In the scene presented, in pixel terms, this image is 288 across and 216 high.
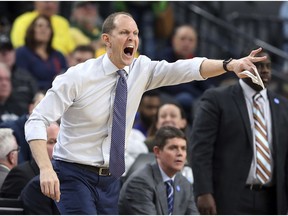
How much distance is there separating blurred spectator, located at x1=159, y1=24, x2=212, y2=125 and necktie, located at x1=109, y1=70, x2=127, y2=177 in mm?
5589

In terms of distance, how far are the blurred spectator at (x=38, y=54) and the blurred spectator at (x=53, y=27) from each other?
1.20ft

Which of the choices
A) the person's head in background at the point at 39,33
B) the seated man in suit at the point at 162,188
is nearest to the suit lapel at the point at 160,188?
the seated man in suit at the point at 162,188

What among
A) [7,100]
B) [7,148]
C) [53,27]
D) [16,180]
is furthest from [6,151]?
[53,27]

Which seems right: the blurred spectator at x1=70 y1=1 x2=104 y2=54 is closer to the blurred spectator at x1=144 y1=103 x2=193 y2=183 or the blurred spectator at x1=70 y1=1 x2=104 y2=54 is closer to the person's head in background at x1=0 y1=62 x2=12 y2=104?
the person's head in background at x1=0 y1=62 x2=12 y2=104

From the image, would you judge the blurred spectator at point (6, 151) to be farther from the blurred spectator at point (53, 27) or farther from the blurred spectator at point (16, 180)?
the blurred spectator at point (53, 27)

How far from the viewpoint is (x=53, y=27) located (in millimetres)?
12008

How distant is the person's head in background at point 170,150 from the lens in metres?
7.64

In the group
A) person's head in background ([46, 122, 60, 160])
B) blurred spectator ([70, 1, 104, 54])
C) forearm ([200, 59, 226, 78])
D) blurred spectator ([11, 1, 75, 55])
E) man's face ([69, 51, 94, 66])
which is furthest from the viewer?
blurred spectator ([70, 1, 104, 54])

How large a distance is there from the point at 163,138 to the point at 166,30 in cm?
612

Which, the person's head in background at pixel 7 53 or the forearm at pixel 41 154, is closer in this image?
the forearm at pixel 41 154

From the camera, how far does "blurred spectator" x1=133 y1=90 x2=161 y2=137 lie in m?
10.4

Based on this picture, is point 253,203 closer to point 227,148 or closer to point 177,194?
point 227,148

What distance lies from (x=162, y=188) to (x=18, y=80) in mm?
3682

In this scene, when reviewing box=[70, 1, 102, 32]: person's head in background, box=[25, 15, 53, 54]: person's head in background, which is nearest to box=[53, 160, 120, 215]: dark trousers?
box=[25, 15, 53, 54]: person's head in background
